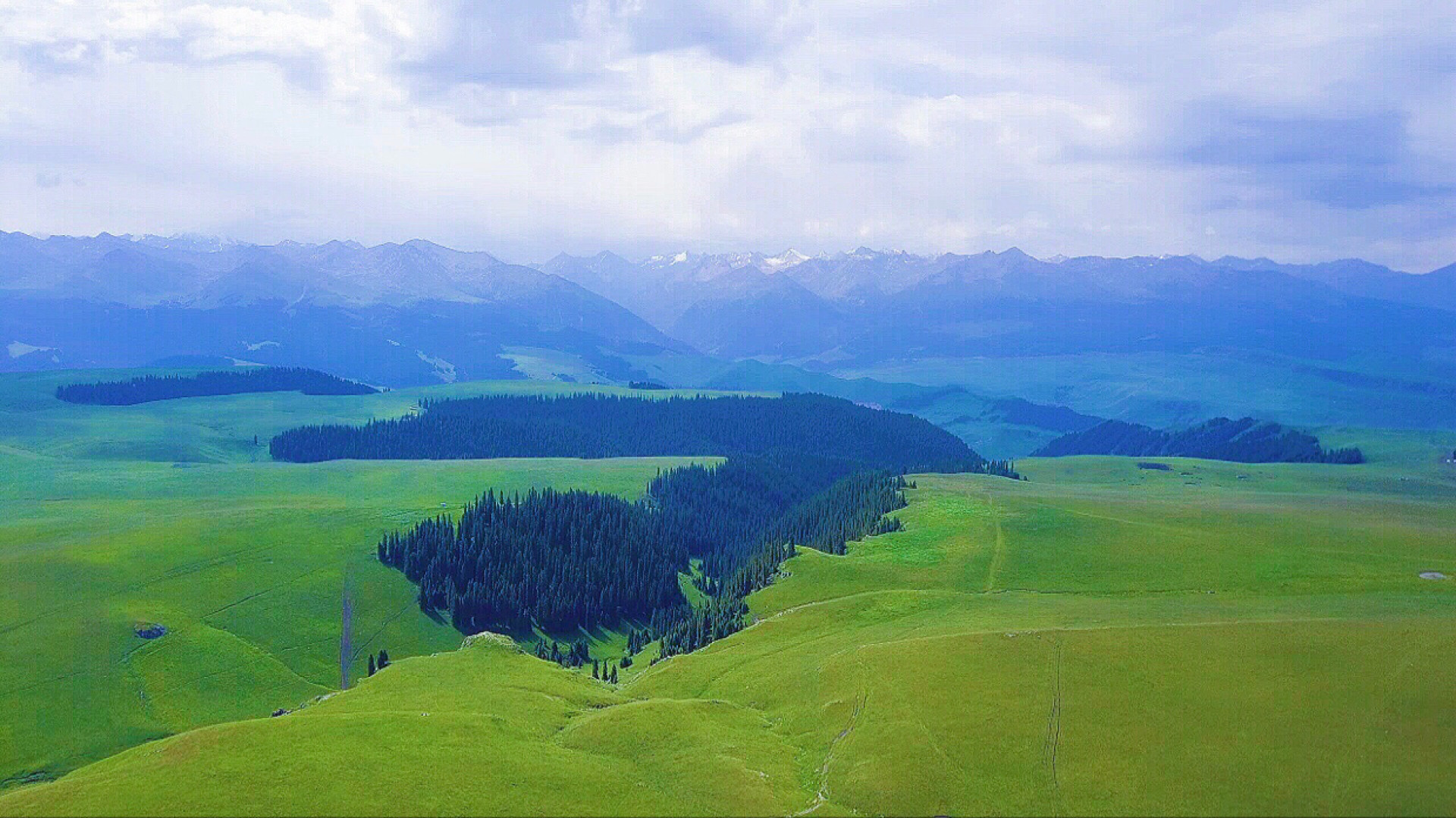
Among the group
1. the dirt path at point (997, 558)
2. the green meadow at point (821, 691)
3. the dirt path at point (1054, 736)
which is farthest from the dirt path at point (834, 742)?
the dirt path at point (997, 558)

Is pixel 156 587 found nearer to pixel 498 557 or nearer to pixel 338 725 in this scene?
pixel 498 557

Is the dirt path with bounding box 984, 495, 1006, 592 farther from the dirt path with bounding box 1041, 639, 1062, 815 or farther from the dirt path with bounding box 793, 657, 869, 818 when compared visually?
the dirt path with bounding box 1041, 639, 1062, 815

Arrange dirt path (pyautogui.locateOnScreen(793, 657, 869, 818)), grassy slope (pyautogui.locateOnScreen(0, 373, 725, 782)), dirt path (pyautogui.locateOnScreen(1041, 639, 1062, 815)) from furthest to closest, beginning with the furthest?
grassy slope (pyautogui.locateOnScreen(0, 373, 725, 782)) < dirt path (pyautogui.locateOnScreen(793, 657, 869, 818)) < dirt path (pyautogui.locateOnScreen(1041, 639, 1062, 815))

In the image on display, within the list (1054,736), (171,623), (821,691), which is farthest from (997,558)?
(171,623)

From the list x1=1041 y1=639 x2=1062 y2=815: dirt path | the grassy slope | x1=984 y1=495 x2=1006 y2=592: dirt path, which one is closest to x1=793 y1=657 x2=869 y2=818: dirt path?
x1=1041 y1=639 x2=1062 y2=815: dirt path

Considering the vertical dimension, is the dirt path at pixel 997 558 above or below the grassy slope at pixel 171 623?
above

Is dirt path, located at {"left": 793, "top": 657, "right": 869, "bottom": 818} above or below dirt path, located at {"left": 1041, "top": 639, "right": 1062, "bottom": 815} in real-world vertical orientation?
below

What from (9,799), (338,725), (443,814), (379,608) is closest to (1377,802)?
(443,814)

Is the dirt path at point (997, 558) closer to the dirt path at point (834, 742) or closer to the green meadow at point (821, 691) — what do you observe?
the green meadow at point (821, 691)

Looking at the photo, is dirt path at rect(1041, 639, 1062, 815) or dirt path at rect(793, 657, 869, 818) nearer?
dirt path at rect(1041, 639, 1062, 815)
